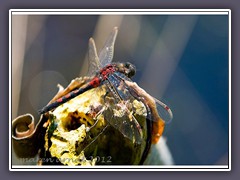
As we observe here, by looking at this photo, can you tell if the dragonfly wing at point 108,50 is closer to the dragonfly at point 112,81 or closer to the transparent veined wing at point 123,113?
the dragonfly at point 112,81

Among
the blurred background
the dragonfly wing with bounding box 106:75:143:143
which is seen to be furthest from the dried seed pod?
the blurred background

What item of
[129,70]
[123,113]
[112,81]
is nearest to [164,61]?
[129,70]

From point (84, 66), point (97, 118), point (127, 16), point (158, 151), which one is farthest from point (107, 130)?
point (127, 16)

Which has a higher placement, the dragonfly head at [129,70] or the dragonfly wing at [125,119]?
the dragonfly head at [129,70]

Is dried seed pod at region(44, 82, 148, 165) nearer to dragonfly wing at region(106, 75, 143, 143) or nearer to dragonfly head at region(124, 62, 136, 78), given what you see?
dragonfly wing at region(106, 75, 143, 143)

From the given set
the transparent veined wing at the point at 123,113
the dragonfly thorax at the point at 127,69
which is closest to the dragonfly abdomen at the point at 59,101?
the transparent veined wing at the point at 123,113

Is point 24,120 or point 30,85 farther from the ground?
point 30,85
